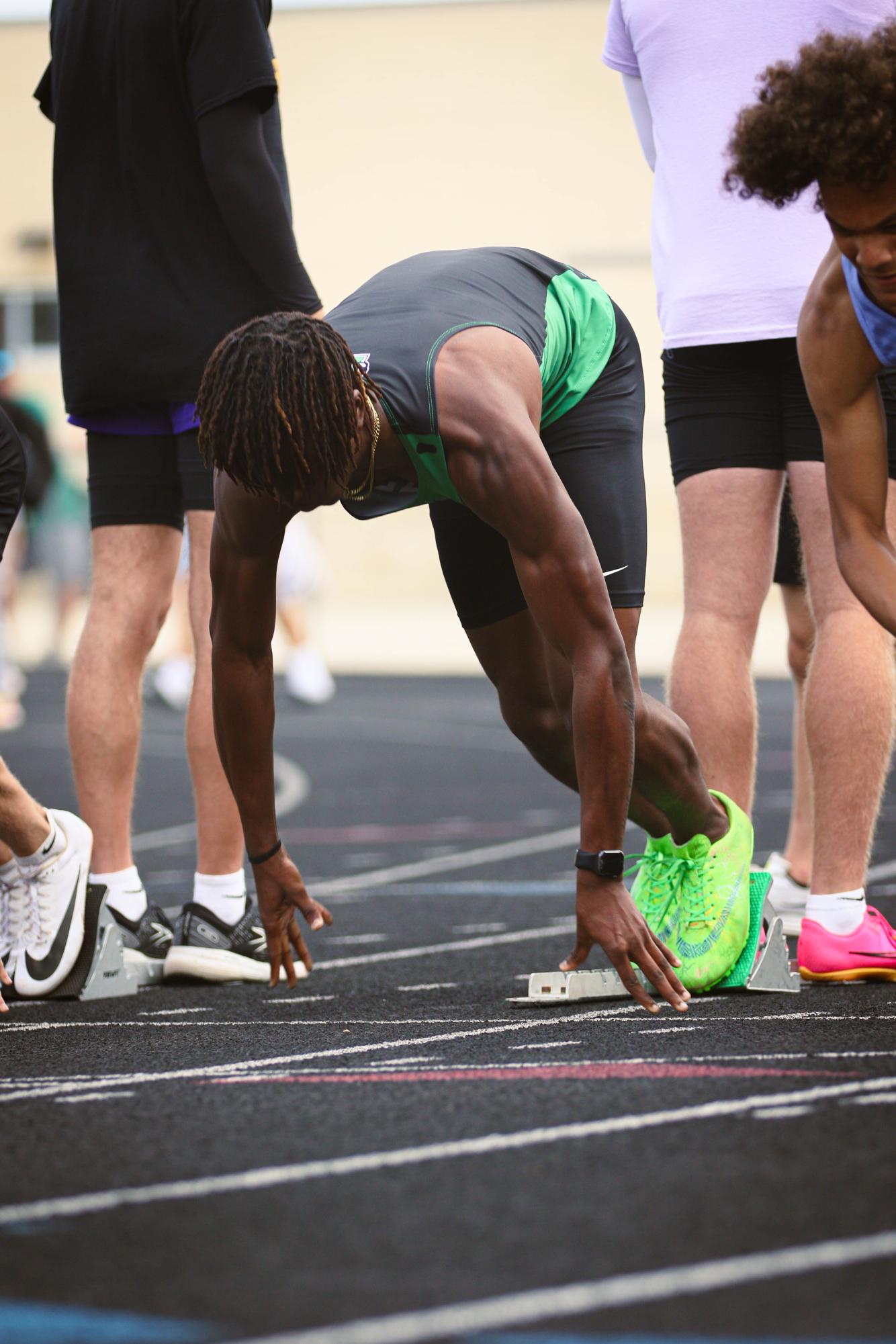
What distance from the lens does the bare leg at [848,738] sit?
11.1 feet

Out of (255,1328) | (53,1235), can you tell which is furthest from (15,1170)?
(255,1328)

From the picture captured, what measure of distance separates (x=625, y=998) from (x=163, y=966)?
1.04 metres

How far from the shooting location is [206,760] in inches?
150

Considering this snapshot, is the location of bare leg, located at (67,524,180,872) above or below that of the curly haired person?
below

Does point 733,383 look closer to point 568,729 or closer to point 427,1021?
point 568,729

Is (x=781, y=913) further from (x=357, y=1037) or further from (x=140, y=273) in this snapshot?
(x=140, y=273)

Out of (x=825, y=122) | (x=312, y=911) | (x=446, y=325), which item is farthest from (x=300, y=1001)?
(x=825, y=122)

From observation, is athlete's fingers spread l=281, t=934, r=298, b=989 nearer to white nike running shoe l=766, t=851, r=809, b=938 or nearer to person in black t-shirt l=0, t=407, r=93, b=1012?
person in black t-shirt l=0, t=407, r=93, b=1012

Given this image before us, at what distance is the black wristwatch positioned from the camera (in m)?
2.81

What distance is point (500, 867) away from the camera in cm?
558

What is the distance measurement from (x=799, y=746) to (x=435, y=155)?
2233 centimetres

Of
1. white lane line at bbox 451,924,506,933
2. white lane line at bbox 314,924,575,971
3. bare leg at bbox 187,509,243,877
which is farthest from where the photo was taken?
white lane line at bbox 451,924,506,933

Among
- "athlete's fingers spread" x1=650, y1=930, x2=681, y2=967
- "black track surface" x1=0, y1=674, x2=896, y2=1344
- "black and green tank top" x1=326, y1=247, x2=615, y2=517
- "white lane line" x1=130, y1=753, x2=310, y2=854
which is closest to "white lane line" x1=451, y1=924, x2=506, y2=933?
"black track surface" x1=0, y1=674, x2=896, y2=1344

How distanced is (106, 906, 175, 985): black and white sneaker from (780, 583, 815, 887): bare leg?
4.78 ft
